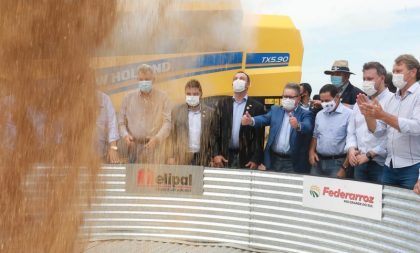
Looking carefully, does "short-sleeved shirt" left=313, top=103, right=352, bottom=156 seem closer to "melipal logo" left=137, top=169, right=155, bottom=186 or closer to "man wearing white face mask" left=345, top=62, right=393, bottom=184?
"man wearing white face mask" left=345, top=62, right=393, bottom=184

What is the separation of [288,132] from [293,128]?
0.33ft

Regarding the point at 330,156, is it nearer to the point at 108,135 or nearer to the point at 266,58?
the point at 108,135

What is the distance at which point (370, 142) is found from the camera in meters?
5.54

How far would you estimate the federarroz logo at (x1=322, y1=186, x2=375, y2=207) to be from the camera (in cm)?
534

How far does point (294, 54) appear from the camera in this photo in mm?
8531

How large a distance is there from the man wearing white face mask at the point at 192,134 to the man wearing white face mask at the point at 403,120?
2106 millimetres

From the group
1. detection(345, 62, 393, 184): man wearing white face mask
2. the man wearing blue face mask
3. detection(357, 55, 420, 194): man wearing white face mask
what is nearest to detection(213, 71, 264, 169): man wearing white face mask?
the man wearing blue face mask

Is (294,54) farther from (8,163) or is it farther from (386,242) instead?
(8,163)

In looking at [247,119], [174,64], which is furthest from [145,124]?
[174,64]

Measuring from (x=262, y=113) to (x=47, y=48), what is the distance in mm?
2989

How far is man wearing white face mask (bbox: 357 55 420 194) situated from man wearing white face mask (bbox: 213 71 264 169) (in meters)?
1.61

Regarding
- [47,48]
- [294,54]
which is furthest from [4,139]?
[294,54]

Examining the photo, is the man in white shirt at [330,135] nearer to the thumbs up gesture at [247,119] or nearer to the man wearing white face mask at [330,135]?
the man wearing white face mask at [330,135]

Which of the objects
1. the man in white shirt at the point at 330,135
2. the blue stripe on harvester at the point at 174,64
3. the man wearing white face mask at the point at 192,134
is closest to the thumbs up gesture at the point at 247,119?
the man wearing white face mask at the point at 192,134
